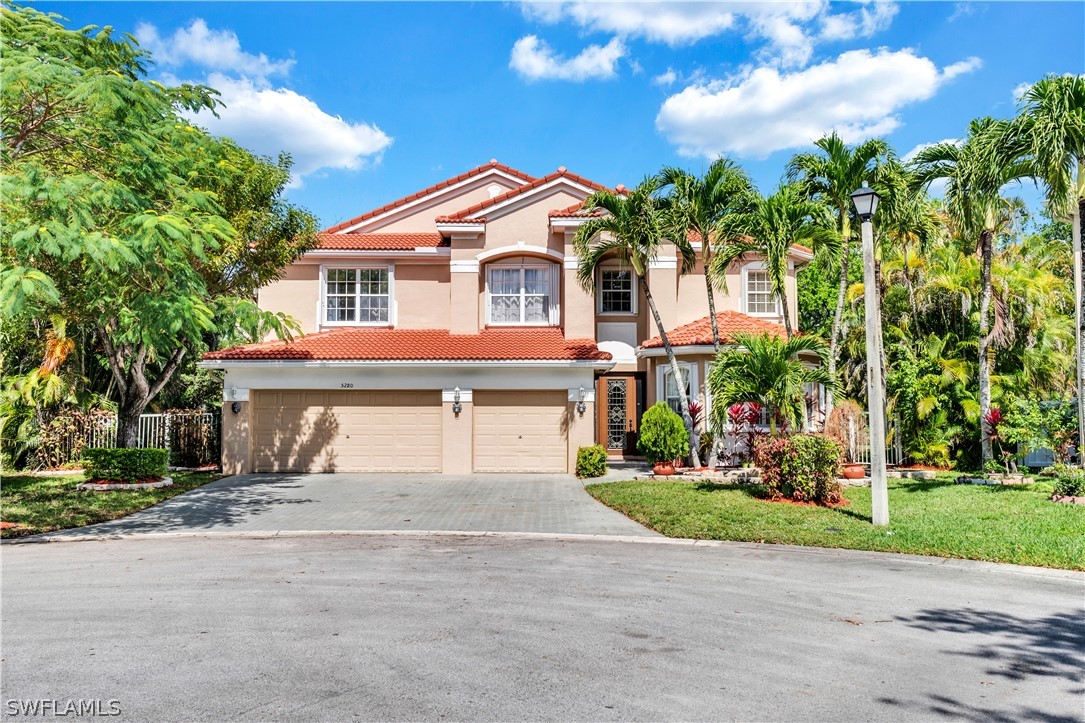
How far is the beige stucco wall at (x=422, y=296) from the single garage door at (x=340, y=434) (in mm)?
3646

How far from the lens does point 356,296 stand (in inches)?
907

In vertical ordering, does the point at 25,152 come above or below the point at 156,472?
above

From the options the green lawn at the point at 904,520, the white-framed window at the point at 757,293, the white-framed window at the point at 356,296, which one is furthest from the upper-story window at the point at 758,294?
the white-framed window at the point at 356,296

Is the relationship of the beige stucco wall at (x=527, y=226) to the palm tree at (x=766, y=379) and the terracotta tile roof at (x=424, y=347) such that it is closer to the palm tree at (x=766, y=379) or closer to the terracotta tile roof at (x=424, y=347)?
the terracotta tile roof at (x=424, y=347)

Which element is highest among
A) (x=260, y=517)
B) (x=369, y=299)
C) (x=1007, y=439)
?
(x=369, y=299)

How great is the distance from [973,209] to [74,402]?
2339cm

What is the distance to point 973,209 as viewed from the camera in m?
15.2

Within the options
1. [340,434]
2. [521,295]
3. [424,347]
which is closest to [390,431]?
[340,434]

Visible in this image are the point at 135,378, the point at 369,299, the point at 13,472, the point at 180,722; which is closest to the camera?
the point at 180,722

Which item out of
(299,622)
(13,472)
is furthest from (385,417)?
(299,622)

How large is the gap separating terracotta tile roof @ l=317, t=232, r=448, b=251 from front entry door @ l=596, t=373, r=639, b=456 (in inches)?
272

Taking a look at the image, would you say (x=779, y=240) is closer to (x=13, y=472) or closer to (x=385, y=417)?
(x=385, y=417)

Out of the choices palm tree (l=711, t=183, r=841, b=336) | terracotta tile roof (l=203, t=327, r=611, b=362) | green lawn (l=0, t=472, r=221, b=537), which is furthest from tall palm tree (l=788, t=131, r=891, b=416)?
green lawn (l=0, t=472, r=221, b=537)

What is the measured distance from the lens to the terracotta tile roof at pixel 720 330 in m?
19.7
